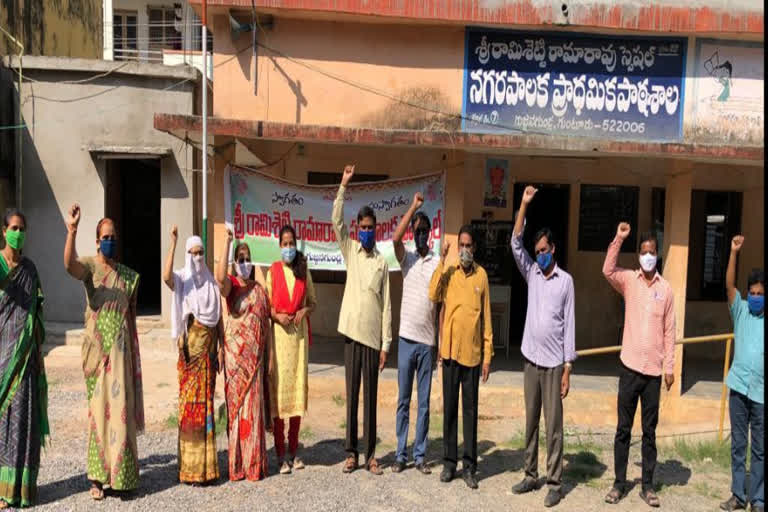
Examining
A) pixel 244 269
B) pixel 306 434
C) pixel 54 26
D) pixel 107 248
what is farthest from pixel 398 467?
pixel 54 26

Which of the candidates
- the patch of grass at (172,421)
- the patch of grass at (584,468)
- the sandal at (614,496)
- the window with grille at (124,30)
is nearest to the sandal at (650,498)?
the sandal at (614,496)

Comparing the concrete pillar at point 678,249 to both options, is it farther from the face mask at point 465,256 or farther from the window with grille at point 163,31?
the window with grille at point 163,31

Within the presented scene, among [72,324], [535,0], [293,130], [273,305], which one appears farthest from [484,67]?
[72,324]

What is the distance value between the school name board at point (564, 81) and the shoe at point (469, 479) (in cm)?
383

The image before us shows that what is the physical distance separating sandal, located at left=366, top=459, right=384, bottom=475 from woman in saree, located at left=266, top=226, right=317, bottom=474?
1.87 ft

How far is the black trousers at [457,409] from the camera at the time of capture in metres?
4.93

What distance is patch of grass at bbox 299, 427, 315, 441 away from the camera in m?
6.01

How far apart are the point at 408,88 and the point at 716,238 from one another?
5.60 meters

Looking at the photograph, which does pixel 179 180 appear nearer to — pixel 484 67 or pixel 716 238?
pixel 484 67

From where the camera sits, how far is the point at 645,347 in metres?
4.64

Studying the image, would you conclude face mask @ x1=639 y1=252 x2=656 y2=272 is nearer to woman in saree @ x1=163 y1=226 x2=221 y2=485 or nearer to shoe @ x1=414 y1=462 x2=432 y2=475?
shoe @ x1=414 y1=462 x2=432 y2=475

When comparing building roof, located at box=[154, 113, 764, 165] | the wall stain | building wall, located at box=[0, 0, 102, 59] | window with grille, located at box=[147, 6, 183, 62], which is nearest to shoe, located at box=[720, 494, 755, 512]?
building roof, located at box=[154, 113, 764, 165]

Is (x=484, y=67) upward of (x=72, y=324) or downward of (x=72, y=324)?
upward

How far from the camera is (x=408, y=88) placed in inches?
286
